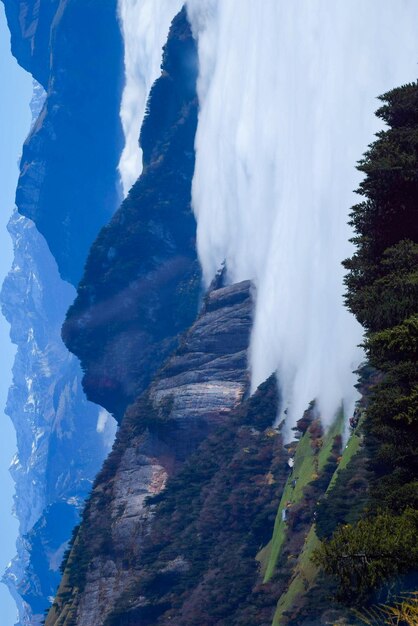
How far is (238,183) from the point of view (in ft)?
393

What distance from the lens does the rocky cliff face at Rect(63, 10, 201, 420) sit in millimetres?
137500

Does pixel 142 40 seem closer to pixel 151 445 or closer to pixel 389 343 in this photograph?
pixel 151 445

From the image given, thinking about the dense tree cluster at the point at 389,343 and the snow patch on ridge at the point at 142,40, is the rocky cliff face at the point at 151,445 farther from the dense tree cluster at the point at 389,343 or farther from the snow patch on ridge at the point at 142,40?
the snow patch on ridge at the point at 142,40

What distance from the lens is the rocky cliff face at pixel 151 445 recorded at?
87438 millimetres

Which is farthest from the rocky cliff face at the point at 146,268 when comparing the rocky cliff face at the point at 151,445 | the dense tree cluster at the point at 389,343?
the dense tree cluster at the point at 389,343

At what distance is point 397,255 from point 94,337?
363ft

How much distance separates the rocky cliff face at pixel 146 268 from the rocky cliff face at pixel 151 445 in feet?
88.8

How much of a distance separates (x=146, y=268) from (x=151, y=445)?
1751 inches

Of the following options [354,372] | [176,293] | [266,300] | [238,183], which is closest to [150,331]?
[176,293]

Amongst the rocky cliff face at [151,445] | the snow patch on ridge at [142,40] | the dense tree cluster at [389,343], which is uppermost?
the snow patch on ridge at [142,40]

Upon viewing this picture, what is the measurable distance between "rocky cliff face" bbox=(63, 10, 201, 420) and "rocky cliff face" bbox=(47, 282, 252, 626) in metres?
27.1

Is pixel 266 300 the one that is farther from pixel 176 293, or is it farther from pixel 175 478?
pixel 176 293

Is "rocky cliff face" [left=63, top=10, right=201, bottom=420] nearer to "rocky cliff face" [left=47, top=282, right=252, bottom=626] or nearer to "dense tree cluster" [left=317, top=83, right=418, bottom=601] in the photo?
"rocky cliff face" [left=47, top=282, right=252, bottom=626]

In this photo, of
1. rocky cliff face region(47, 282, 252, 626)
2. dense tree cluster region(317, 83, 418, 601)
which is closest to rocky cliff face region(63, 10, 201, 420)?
rocky cliff face region(47, 282, 252, 626)
